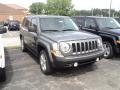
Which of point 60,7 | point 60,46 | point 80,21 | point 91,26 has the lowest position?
point 60,46

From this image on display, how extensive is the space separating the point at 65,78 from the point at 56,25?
6.46 ft

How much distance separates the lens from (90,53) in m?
5.30

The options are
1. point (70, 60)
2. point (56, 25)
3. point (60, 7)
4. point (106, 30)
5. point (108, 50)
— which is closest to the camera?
point (70, 60)

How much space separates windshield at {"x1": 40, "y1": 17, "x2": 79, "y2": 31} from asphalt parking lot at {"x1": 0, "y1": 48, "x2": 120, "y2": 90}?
56.1 inches

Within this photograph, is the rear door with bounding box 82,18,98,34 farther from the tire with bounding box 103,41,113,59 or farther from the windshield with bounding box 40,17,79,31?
the windshield with bounding box 40,17,79,31

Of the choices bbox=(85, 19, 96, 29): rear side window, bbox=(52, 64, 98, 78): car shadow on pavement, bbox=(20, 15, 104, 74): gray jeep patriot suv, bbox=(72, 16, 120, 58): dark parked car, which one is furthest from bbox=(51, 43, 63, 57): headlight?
bbox=(85, 19, 96, 29): rear side window

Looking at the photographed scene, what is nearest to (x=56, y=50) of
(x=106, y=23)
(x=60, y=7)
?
(x=106, y=23)

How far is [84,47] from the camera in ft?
17.0

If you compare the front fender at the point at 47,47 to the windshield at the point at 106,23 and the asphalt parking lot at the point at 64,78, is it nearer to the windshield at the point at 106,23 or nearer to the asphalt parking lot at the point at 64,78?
the asphalt parking lot at the point at 64,78

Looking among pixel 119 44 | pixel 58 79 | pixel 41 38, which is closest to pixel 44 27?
pixel 41 38

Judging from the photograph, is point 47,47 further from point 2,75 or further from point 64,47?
point 2,75

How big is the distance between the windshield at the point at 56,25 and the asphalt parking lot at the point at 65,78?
1.43 m

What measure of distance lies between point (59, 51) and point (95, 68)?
6.04 ft

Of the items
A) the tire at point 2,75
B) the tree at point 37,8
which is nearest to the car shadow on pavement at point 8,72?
the tire at point 2,75
